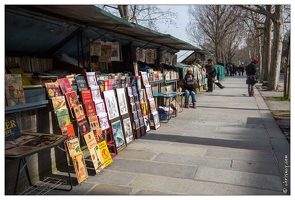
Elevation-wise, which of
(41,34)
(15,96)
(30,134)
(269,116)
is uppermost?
(41,34)

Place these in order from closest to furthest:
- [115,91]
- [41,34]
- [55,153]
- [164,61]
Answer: [55,153] → [41,34] → [115,91] → [164,61]

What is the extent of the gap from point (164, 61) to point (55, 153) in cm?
783

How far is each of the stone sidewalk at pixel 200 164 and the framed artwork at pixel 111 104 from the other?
0.74m

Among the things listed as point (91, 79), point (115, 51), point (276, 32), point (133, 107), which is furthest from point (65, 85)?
point (276, 32)

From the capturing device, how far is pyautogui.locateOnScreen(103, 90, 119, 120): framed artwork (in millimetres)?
5383

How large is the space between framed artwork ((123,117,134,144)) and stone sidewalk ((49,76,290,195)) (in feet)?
0.47

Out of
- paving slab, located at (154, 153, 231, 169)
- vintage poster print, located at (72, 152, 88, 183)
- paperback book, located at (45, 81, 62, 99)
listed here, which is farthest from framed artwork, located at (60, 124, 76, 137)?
paving slab, located at (154, 153, 231, 169)

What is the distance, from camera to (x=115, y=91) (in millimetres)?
5812

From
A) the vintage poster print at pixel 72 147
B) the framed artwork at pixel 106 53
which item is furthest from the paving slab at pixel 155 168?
the framed artwork at pixel 106 53

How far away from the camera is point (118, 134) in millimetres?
5551

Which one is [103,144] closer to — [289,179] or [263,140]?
[289,179]

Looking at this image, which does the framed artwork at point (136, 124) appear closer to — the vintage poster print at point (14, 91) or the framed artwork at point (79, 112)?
the framed artwork at point (79, 112)

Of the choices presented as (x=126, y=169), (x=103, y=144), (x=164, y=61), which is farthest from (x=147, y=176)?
(x=164, y=61)

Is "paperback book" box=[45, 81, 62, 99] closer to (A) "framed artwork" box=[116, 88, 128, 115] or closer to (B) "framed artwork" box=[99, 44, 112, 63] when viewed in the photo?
(A) "framed artwork" box=[116, 88, 128, 115]
